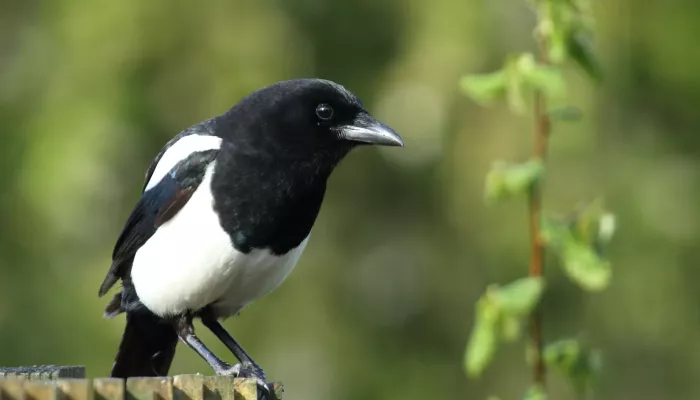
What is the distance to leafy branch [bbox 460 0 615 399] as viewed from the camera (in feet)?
8.59

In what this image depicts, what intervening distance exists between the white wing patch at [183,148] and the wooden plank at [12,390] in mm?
1276

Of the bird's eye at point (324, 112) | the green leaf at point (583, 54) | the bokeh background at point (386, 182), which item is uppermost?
the green leaf at point (583, 54)

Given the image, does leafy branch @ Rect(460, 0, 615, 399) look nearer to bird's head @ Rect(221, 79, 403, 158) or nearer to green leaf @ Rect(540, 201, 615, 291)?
green leaf @ Rect(540, 201, 615, 291)

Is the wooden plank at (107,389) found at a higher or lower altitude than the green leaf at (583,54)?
lower

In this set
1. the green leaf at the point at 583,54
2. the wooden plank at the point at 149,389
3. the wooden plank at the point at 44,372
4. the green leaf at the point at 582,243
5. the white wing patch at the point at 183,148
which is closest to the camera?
the wooden plank at the point at 149,389

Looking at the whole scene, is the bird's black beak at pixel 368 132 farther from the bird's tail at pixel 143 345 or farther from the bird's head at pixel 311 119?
the bird's tail at pixel 143 345

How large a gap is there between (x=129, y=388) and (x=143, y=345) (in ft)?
4.55

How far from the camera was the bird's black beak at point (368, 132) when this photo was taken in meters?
3.36

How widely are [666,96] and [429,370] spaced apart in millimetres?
1680

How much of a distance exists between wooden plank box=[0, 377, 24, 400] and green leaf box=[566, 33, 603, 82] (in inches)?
54.4

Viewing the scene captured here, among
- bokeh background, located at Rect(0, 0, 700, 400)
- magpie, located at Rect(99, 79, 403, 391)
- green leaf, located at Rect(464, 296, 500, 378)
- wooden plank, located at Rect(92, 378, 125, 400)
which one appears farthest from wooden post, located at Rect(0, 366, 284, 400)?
bokeh background, located at Rect(0, 0, 700, 400)

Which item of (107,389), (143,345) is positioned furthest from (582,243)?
(143,345)

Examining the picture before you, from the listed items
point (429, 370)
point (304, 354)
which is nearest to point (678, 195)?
point (429, 370)

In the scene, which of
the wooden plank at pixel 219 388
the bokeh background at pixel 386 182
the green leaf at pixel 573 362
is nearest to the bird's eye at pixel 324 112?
the green leaf at pixel 573 362
